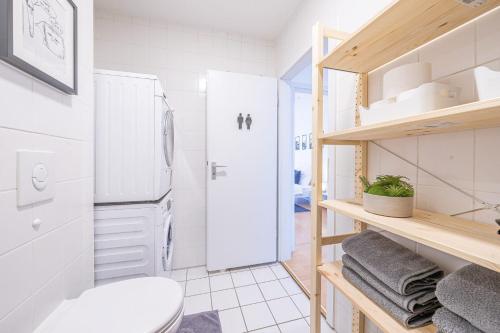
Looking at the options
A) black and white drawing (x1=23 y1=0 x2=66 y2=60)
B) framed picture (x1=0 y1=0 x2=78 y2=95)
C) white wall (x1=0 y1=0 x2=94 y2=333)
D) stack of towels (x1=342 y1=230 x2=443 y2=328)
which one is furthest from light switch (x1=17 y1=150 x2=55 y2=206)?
stack of towels (x1=342 y1=230 x2=443 y2=328)

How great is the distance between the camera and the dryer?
4.18ft

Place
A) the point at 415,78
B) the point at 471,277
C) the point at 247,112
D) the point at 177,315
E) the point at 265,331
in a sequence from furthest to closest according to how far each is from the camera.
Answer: the point at 247,112, the point at 265,331, the point at 177,315, the point at 415,78, the point at 471,277

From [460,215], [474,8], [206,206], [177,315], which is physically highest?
[474,8]

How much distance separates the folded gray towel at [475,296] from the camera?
0.47 meters

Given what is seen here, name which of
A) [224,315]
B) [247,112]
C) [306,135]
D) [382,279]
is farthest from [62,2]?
[306,135]

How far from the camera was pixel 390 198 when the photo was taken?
73cm

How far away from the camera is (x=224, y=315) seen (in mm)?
1491

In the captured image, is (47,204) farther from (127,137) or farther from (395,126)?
(395,126)

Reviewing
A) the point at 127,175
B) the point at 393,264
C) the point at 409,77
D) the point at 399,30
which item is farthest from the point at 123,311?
the point at 399,30

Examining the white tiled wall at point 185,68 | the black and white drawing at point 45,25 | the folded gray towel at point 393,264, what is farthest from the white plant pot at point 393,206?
the white tiled wall at point 185,68

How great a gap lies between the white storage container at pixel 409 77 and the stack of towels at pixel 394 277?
0.58 m

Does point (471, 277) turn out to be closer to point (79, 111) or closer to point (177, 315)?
point (177, 315)

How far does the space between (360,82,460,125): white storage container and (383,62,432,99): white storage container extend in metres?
0.06

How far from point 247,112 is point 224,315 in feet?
5.49
